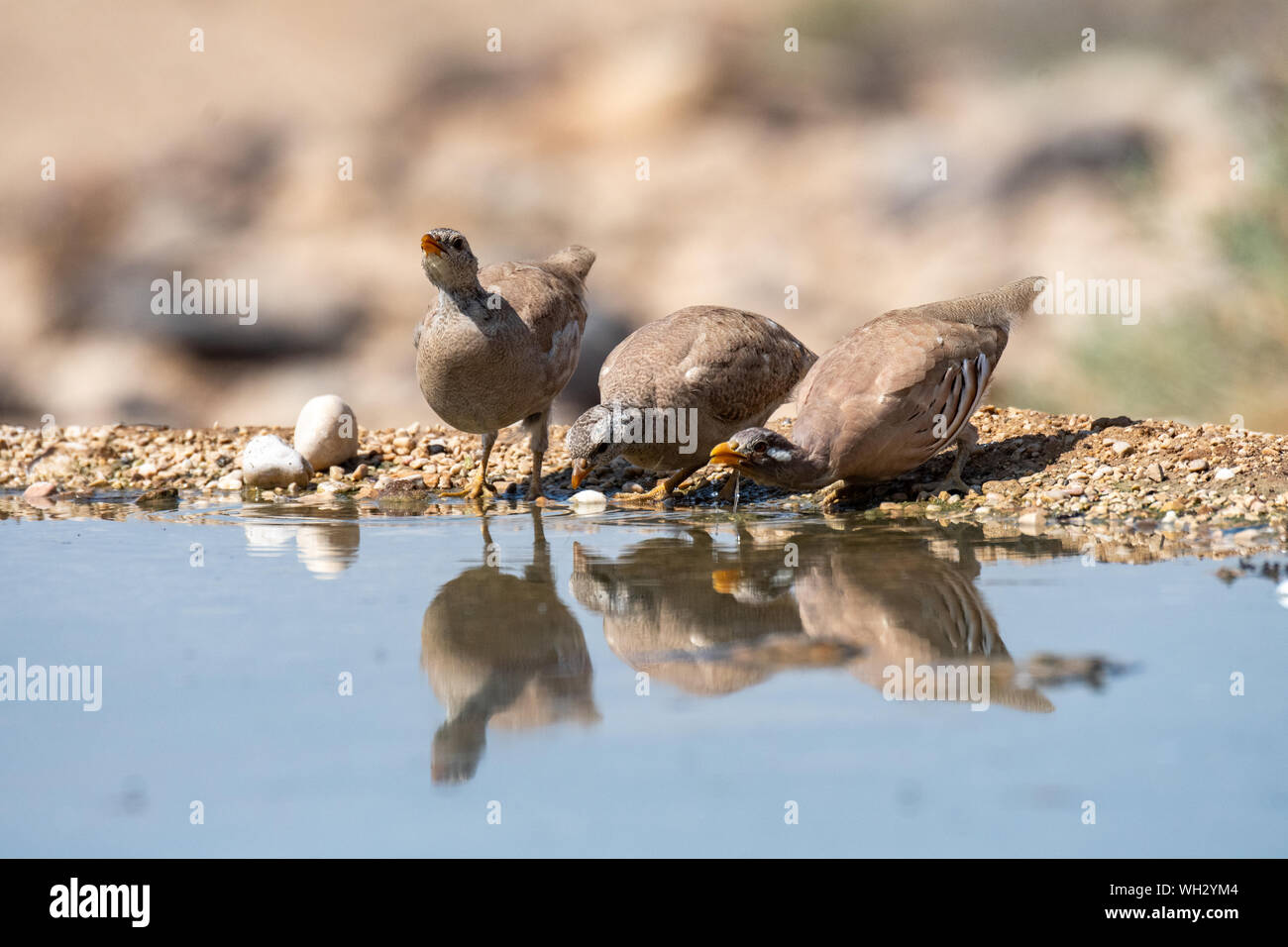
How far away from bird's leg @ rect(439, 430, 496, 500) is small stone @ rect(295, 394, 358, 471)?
3.29 feet

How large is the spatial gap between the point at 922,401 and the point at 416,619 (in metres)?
3.59

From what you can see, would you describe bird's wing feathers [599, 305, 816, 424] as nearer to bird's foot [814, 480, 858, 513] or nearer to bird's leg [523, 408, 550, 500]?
bird's leg [523, 408, 550, 500]

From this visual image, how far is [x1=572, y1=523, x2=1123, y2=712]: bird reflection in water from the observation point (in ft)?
14.5

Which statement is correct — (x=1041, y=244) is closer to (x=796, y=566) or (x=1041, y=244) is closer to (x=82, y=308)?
(x=796, y=566)

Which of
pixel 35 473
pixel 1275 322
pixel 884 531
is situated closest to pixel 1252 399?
pixel 1275 322

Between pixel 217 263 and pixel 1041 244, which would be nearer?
pixel 1041 244

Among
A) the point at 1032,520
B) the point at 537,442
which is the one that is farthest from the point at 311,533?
the point at 1032,520

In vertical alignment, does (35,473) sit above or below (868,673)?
above

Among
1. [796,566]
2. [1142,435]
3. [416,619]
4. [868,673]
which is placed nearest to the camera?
[868,673]

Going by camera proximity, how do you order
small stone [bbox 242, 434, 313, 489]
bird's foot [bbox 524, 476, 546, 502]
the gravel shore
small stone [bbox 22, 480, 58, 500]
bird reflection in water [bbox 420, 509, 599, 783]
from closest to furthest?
1. bird reflection in water [bbox 420, 509, 599, 783]
2. the gravel shore
3. bird's foot [bbox 524, 476, 546, 502]
4. small stone [bbox 22, 480, 58, 500]
5. small stone [bbox 242, 434, 313, 489]

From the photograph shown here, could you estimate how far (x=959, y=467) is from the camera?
834cm

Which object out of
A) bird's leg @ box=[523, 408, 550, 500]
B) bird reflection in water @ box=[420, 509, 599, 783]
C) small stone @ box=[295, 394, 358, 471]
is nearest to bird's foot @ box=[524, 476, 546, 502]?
bird's leg @ box=[523, 408, 550, 500]

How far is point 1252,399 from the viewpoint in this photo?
10.7 metres

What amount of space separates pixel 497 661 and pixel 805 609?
1.28m
